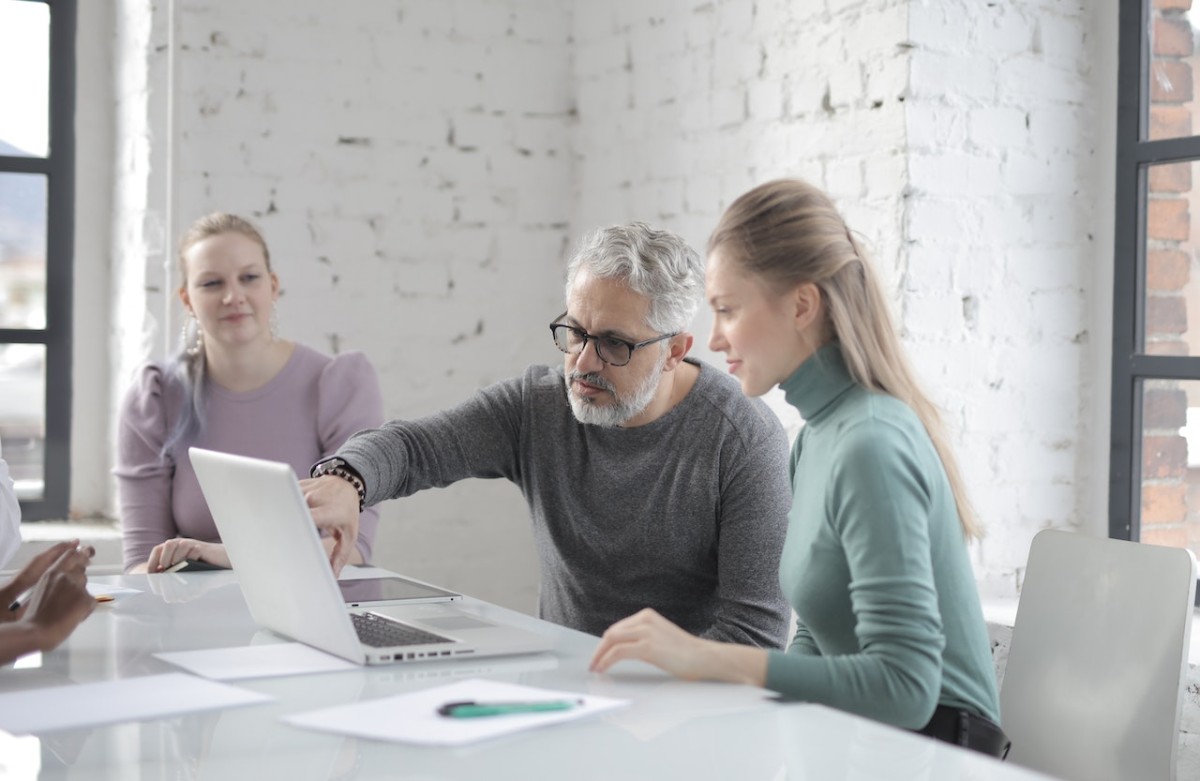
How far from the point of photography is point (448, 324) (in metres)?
3.67

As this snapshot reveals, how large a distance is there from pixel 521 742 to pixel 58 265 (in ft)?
8.90

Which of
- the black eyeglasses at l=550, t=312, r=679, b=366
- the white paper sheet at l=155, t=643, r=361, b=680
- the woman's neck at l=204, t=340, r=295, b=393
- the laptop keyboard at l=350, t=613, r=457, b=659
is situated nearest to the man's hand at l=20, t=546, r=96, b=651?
→ the white paper sheet at l=155, t=643, r=361, b=680

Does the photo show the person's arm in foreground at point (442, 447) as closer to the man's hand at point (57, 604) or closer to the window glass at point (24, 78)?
the man's hand at point (57, 604)

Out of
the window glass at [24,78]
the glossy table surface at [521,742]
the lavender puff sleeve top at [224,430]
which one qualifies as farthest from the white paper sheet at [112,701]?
the window glass at [24,78]

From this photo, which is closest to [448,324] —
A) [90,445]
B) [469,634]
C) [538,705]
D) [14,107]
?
[90,445]

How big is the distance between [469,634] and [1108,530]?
1584 millimetres

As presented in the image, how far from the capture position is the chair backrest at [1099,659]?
5.70 feet

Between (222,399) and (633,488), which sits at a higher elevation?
(222,399)

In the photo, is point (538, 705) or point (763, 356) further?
point (763, 356)

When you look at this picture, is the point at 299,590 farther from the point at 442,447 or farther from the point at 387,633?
the point at 442,447

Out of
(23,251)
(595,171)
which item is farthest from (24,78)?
(595,171)

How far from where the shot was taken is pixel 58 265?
11.7 ft

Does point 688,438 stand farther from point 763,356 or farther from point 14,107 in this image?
point 14,107

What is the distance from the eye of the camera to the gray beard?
7.14 feet
